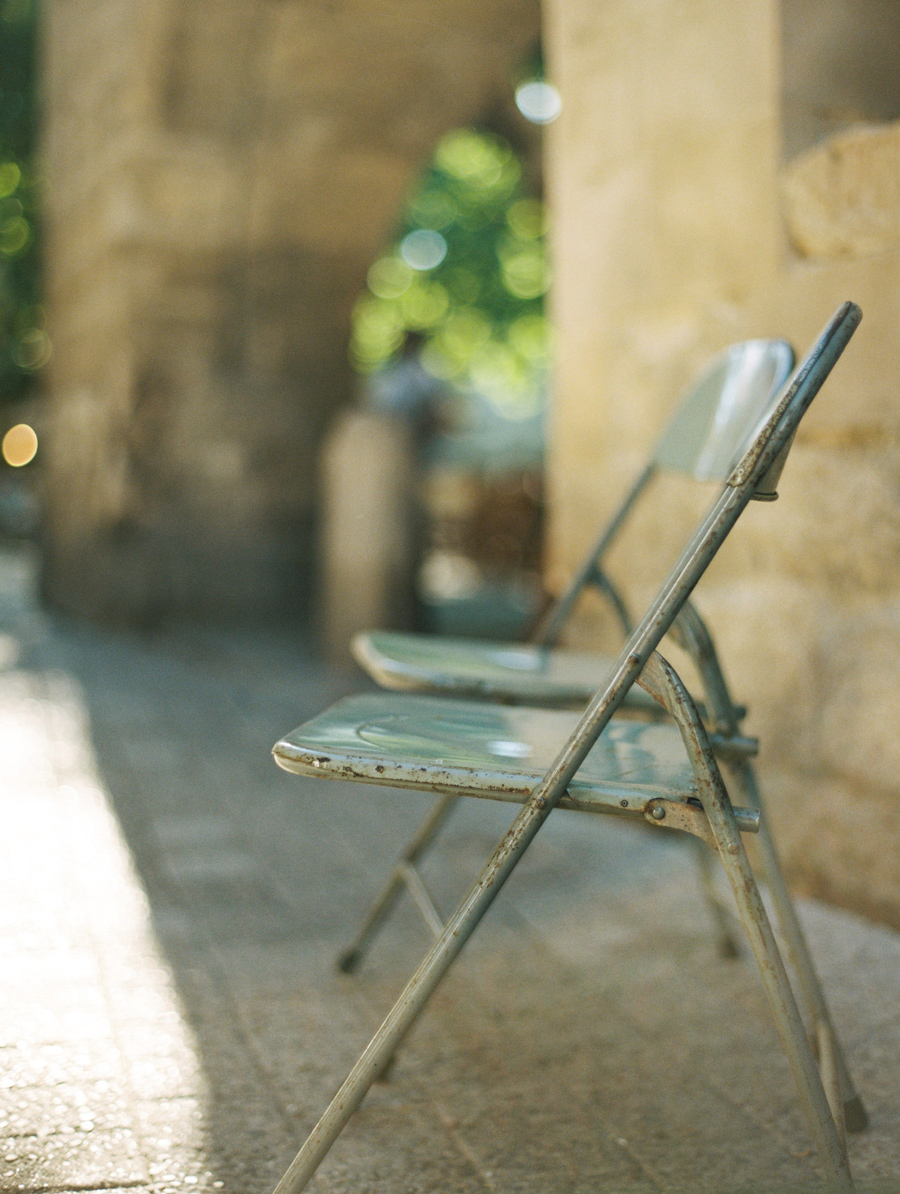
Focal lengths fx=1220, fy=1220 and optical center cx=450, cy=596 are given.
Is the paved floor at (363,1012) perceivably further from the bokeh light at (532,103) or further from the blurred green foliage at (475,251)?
the blurred green foliage at (475,251)

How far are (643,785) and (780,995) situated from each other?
0.23 m

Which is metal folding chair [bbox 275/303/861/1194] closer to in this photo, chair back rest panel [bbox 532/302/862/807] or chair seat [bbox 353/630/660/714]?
chair back rest panel [bbox 532/302/862/807]

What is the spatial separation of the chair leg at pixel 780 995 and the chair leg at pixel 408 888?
1.76 ft

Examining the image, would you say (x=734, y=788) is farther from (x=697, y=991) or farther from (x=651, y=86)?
(x=651, y=86)

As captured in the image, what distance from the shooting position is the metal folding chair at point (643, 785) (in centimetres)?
115

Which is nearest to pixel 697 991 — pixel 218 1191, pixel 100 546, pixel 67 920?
pixel 218 1191

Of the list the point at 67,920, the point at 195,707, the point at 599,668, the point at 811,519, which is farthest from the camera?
the point at 195,707

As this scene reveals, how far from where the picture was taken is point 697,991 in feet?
6.20

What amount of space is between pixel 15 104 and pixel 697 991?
→ 11844 mm

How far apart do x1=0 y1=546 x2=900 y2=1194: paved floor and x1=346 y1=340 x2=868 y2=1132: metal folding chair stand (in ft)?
0.40

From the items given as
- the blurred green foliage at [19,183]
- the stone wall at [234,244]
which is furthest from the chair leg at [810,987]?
the blurred green foliage at [19,183]

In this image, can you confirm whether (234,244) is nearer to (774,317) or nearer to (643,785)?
(774,317)

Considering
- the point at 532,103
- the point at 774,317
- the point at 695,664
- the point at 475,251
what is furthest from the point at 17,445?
the point at 695,664

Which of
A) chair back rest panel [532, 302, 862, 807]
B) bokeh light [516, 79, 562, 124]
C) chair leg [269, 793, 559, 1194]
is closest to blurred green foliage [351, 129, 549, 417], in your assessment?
bokeh light [516, 79, 562, 124]
